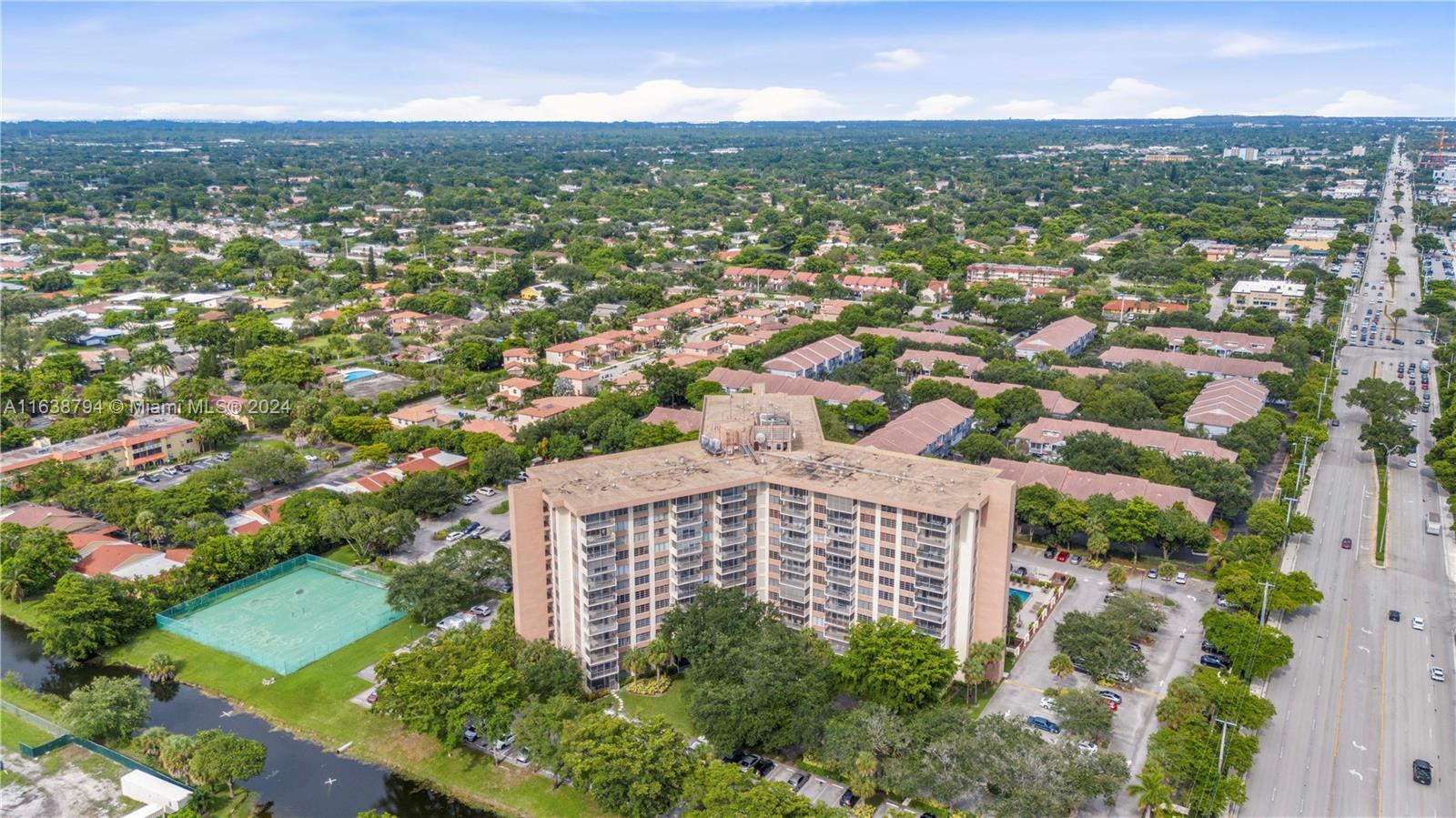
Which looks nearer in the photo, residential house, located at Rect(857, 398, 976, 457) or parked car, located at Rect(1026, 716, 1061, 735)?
parked car, located at Rect(1026, 716, 1061, 735)

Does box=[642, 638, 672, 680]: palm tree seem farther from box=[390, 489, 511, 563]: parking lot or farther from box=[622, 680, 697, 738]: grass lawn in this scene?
box=[390, 489, 511, 563]: parking lot

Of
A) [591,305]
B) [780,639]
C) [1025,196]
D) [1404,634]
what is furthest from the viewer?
[1025,196]

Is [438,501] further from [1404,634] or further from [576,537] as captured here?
[1404,634]

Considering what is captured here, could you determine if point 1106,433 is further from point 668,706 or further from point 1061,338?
point 668,706

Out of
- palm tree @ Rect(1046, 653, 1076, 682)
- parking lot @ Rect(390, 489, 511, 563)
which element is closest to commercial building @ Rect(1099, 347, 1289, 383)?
palm tree @ Rect(1046, 653, 1076, 682)

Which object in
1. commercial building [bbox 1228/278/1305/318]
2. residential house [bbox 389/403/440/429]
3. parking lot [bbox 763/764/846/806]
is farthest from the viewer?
commercial building [bbox 1228/278/1305/318]

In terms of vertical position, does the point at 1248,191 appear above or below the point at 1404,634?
above

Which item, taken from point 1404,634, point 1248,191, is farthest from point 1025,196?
point 1404,634

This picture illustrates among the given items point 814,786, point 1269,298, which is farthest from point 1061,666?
point 1269,298
